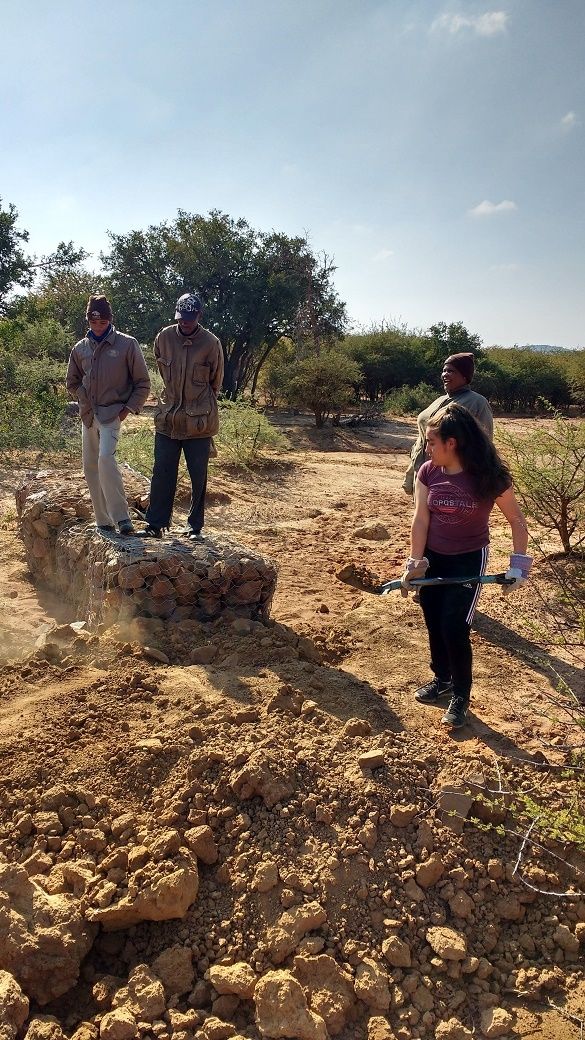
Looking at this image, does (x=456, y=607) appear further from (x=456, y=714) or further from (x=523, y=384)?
(x=523, y=384)

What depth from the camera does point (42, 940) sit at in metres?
2.04

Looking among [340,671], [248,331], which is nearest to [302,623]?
[340,671]

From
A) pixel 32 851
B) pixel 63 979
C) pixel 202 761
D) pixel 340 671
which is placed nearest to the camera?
pixel 63 979

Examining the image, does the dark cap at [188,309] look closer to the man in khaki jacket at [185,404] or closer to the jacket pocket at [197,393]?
the man in khaki jacket at [185,404]

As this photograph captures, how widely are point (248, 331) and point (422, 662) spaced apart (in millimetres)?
14908

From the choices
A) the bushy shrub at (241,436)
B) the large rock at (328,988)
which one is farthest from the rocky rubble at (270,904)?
the bushy shrub at (241,436)

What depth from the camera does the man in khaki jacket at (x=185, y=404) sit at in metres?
4.34

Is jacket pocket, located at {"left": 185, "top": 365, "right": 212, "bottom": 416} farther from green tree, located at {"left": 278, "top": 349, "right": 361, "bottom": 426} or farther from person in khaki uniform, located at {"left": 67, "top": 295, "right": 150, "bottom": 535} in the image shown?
green tree, located at {"left": 278, "top": 349, "right": 361, "bottom": 426}

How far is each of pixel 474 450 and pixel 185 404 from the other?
6.86 feet

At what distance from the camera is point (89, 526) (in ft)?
16.3

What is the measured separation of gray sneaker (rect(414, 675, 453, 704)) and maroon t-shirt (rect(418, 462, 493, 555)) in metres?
0.70

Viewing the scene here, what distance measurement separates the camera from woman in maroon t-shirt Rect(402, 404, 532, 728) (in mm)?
2969

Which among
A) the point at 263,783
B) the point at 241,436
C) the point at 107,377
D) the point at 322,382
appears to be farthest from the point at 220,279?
the point at 263,783

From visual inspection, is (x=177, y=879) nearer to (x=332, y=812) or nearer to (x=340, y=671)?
(x=332, y=812)
